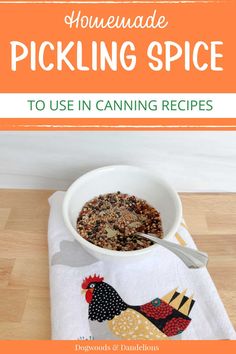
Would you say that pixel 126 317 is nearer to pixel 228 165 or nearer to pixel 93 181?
pixel 93 181

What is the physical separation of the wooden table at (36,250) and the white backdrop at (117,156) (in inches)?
1.3

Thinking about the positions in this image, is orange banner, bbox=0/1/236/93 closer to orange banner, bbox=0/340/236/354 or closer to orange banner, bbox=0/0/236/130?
orange banner, bbox=0/0/236/130

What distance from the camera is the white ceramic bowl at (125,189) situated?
703 mm

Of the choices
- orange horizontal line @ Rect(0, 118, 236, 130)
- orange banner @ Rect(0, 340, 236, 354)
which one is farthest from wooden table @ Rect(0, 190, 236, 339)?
orange horizontal line @ Rect(0, 118, 236, 130)

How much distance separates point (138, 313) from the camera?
647 millimetres

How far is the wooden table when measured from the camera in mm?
652

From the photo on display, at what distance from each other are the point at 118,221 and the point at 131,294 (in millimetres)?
120

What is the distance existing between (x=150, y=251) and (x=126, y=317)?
0.33ft

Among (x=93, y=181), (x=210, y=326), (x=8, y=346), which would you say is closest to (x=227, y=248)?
(x=210, y=326)

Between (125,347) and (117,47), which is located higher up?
(117,47)

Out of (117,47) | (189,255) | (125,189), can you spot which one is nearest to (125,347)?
(189,255)

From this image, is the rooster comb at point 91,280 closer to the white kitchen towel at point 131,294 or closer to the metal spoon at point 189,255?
the white kitchen towel at point 131,294

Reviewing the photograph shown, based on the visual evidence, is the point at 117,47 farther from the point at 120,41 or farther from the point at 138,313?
the point at 138,313

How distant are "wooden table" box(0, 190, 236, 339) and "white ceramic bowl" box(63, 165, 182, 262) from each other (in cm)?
8
